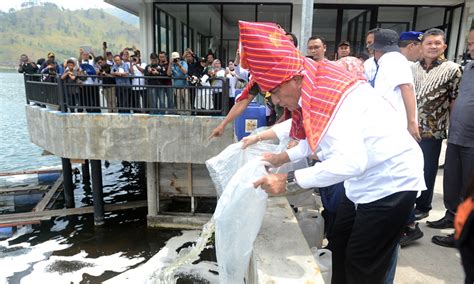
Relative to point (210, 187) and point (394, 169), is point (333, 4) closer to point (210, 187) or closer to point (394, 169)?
point (210, 187)

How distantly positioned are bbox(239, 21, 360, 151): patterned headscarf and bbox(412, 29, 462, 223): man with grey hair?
213cm

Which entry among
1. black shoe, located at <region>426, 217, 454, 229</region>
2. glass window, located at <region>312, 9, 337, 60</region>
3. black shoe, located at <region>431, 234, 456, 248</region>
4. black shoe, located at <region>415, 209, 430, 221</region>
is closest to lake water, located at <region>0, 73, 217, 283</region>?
black shoe, located at <region>415, 209, 430, 221</region>

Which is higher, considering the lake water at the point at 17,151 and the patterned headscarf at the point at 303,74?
the patterned headscarf at the point at 303,74

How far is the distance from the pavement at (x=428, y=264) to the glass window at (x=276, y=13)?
9.74 m

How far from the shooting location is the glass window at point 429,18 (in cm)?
1182

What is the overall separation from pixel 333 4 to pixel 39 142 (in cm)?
962

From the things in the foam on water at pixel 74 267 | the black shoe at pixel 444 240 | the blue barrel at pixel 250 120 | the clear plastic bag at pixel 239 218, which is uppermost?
the blue barrel at pixel 250 120

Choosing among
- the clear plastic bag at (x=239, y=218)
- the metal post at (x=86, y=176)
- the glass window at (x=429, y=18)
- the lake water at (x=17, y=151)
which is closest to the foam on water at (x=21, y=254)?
the metal post at (x=86, y=176)

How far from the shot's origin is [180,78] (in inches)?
307

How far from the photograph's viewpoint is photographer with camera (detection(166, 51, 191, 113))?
787 cm

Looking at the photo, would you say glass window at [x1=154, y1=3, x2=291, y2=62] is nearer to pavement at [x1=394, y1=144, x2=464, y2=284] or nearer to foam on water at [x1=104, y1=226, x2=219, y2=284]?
foam on water at [x1=104, y1=226, x2=219, y2=284]

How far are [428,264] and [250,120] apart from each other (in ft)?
8.64

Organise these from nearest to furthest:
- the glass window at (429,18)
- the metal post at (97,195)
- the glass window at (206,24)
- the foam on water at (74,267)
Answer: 1. the foam on water at (74,267)
2. the metal post at (97,195)
3. the glass window at (429,18)
4. the glass window at (206,24)

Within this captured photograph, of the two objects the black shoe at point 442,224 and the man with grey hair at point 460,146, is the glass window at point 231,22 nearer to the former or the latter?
the man with grey hair at point 460,146
